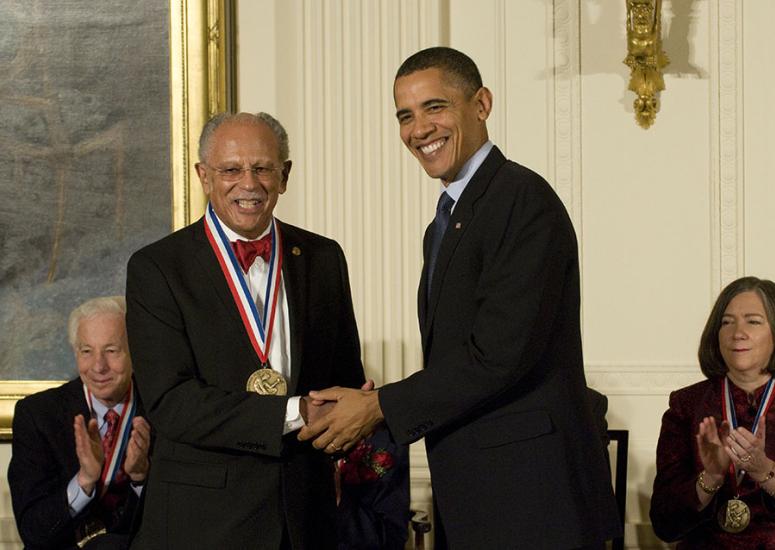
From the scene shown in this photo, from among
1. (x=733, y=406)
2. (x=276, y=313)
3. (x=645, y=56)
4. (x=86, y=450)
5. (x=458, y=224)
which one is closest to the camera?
(x=458, y=224)

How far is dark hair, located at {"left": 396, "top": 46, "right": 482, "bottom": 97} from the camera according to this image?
308 cm

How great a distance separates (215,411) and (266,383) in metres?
0.16

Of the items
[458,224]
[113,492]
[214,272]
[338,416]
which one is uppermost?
[458,224]

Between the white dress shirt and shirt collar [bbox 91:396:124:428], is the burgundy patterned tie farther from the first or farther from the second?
the white dress shirt

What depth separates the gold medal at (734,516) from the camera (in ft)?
14.2

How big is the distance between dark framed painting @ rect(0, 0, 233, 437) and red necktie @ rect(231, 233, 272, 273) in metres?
2.21

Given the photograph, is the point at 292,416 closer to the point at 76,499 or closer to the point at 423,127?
the point at 423,127

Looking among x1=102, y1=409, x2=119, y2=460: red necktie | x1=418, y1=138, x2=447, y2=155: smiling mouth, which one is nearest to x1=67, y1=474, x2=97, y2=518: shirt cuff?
x1=102, y1=409, x2=119, y2=460: red necktie

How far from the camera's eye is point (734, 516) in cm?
433

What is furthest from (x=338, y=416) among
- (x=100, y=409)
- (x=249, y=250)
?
(x=100, y=409)

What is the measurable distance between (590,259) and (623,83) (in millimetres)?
810

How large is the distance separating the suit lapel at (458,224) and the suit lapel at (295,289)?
353 millimetres

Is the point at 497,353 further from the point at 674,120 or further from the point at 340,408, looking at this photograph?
the point at 674,120

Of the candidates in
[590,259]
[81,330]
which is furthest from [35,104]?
[590,259]
